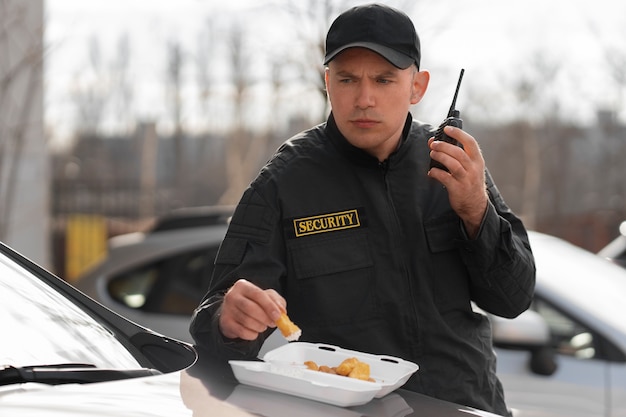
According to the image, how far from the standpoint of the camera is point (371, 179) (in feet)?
8.83

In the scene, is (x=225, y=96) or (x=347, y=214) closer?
(x=347, y=214)

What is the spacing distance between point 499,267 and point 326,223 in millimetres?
469

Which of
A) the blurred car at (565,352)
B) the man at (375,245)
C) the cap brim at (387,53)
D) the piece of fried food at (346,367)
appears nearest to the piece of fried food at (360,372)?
the piece of fried food at (346,367)

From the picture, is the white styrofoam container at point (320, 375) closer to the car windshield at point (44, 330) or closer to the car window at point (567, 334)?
the car windshield at point (44, 330)

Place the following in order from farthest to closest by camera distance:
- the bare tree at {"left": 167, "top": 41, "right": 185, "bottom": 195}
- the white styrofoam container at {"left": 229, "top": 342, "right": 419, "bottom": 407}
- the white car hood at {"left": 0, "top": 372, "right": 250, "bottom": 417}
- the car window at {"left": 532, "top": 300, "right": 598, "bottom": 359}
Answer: the bare tree at {"left": 167, "top": 41, "right": 185, "bottom": 195} < the car window at {"left": 532, "top": 300, "right": 598, "bottom": 359} < the white styrofoam container at {"left": 229, "top": 342, "right": 419, "bottom": 407} < the white car hood at {"left": 0, "top": 372, "right": 250, "bottom": 417}


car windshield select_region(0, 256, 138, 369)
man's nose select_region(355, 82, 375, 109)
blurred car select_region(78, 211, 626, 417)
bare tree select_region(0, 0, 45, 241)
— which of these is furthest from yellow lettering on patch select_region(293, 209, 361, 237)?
bare tree select_region(0, 0, 45, 241)

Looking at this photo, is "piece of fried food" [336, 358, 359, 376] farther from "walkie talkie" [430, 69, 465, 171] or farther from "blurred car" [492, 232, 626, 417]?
"blurred car" [492, 232, 626, 417]

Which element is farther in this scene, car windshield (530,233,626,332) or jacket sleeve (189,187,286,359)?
car windshield (530,233,626,332)

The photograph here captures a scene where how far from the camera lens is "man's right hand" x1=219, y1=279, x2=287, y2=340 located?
2244 millimetres

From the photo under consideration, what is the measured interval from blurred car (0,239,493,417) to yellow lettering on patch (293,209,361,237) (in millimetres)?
425

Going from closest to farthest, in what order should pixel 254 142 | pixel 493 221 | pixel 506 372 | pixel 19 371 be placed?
pixel 19 371
pixel 493 221
pixel 506 372
pixel 254 142

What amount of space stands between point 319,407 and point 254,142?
17.3m

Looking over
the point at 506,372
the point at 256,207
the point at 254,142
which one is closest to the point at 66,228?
the point at 254,142

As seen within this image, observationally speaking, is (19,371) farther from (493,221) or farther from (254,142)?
(254,142)
